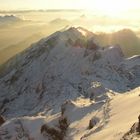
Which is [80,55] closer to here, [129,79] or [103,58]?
[103,58]

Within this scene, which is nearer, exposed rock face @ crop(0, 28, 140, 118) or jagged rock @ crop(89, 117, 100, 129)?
jagged rock @ crop(89, 117, 100, 129)

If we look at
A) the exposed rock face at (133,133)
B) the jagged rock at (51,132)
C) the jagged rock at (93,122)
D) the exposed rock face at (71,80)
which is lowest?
the exposed rock face at (71,80)

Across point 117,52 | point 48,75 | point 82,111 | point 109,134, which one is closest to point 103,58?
point 117,52

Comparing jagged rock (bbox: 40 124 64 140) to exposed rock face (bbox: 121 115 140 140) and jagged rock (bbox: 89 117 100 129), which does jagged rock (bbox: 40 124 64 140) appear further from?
exposed rock face (bbox: 121 115 140 140)

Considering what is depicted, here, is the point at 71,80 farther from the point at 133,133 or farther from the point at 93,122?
the point at 133,133

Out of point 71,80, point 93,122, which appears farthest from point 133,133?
point 71,80

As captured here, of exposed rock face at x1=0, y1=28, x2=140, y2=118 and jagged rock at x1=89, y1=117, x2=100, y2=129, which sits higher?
jagged rock at x1=89, y1=117, x2=100, y2=129

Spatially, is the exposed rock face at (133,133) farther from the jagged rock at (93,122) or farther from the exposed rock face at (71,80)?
the exposed rock face at (71,80)

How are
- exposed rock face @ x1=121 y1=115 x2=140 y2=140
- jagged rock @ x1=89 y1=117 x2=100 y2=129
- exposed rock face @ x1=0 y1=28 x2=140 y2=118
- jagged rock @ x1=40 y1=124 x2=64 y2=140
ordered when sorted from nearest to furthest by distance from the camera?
exposed rock face @ x1=121 y1=115 x2=140 y2=140
jagged rock @ x1=89 y1=117 x2=100 y2=129
jagged rock @ x1=40 y1=124 x2=64 y2=140
exposed rock face @ x1=0 y1=28 x2=140 y2=118

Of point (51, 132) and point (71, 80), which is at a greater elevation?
point (51, 132)

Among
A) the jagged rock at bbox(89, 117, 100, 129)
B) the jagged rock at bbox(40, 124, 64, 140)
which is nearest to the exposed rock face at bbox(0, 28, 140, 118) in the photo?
the jagged rock at bbox(40, 124, 64, 140)

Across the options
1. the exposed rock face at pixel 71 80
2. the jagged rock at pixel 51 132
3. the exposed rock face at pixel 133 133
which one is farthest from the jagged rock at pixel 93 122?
the exposed rock face at pixel 71 80
